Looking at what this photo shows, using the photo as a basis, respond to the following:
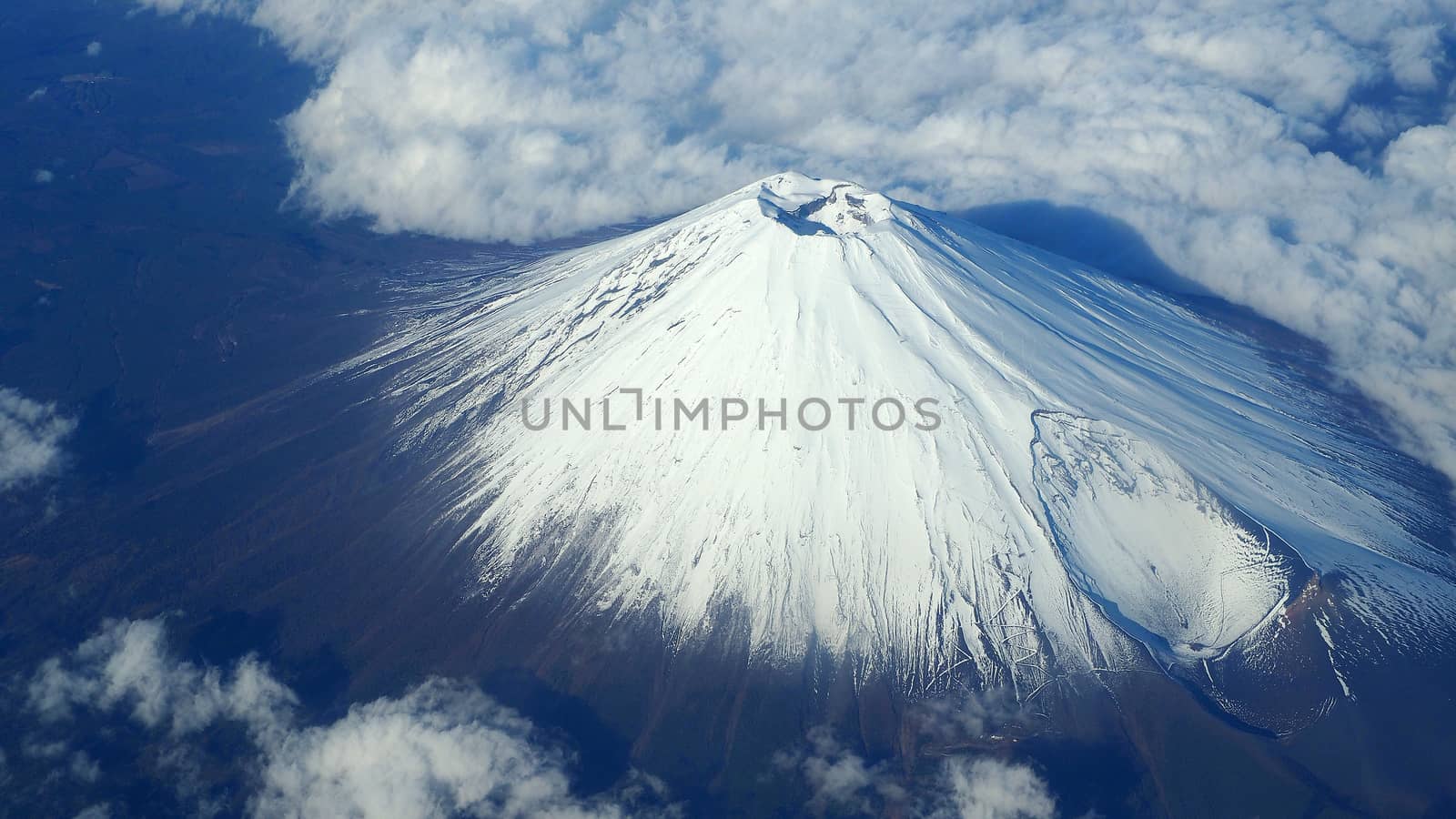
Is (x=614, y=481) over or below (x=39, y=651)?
over

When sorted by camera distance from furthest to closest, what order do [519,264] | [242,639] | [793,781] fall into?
[519,264] < [242,639] < [793,781]

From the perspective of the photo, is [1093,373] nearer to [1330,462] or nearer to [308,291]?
[1330,462]

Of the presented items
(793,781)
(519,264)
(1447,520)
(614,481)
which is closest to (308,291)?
(519,264)

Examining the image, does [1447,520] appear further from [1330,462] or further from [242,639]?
[242,639]

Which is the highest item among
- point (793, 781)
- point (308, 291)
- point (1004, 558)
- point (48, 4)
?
point (48, 4)

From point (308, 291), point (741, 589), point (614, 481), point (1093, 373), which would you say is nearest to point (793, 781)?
point (741, 589)

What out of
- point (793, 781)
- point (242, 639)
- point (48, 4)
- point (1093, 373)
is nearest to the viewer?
point (793, 781)

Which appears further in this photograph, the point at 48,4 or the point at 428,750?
the point at 48,4
